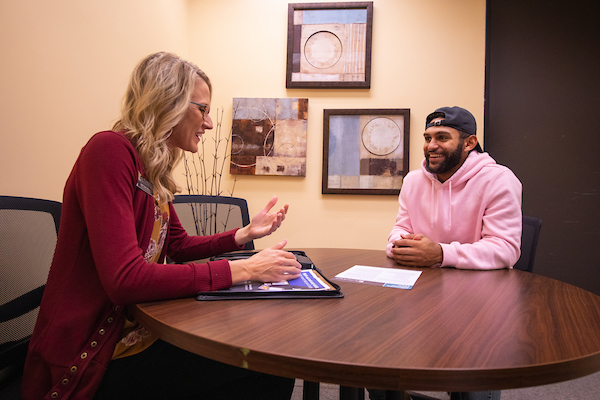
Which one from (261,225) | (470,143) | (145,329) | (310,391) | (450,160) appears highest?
(470,143)

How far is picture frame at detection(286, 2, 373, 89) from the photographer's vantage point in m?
3.00

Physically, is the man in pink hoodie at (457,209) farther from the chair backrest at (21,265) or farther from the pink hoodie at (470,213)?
the chair backrest at (21,265)

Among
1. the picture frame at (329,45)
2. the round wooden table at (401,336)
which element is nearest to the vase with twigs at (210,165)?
the picture frame at (329,45)

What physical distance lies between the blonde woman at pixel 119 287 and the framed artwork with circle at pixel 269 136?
203cm

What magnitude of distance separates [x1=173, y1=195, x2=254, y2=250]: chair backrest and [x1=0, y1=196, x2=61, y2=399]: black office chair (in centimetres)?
78

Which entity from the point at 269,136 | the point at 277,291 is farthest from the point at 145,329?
the point at 269,136

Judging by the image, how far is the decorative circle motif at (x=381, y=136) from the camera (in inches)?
117

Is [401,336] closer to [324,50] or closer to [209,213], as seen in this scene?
[209,213]

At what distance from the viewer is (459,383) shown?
1.69 feet

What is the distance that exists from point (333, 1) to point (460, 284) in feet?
9.16

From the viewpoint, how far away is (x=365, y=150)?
9.84 feet

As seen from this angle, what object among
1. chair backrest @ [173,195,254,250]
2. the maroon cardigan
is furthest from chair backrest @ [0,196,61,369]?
chair backrest @ [173,195,254,250]

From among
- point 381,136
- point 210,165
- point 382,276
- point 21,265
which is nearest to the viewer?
point 21,265

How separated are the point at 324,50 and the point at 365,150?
947 mm
